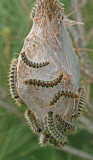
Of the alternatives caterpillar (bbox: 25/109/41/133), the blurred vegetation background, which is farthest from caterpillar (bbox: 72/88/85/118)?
the blurred vegetation background

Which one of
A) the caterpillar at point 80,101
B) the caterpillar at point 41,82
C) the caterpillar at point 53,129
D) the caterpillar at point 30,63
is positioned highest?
the caterpillar at point 30,63

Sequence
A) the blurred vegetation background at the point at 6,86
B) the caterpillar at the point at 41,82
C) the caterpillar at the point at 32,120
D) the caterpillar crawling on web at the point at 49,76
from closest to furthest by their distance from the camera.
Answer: the caterpillar at the point at 41,82, the caterpillar crawling on web at the point at 49,76, the caterpillar at the point at 32,120, the blurred vegetation background at the point at 6,86

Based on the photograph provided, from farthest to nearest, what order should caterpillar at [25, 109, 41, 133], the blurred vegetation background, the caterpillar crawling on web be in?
the blurred vegetation background < caterpillar at [25, 109, 41, 133] < the caterpillar crawling on web

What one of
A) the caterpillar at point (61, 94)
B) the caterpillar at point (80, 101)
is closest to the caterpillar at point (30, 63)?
the caterpillar at point (61, 94)

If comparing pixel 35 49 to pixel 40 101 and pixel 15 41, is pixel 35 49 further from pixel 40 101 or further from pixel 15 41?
pixel 15 41

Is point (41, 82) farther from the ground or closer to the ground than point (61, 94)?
farther from the ground

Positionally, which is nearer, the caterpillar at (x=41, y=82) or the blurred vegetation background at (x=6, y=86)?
the caterpillar at (x=41, y=82)

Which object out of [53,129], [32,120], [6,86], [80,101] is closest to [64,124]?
[53,129]

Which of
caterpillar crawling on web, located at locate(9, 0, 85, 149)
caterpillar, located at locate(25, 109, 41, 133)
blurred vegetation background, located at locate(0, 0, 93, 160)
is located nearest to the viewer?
caterpillar crawling on web, located at locate(9, 0, 85, 149)

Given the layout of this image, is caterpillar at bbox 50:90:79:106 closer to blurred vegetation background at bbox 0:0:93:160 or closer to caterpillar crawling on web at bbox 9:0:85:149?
caterpillar crawling on web at bbox 9:0:85:149

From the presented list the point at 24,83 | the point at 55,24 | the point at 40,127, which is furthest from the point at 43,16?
the point at 40,127

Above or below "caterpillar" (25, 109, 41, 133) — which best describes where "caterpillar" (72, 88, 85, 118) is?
above

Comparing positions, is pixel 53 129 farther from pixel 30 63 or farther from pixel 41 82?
pixel 30 63

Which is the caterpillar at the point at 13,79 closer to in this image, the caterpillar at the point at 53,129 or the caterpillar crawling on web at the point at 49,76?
the caterpillar crawling on web at the point at 49,76
